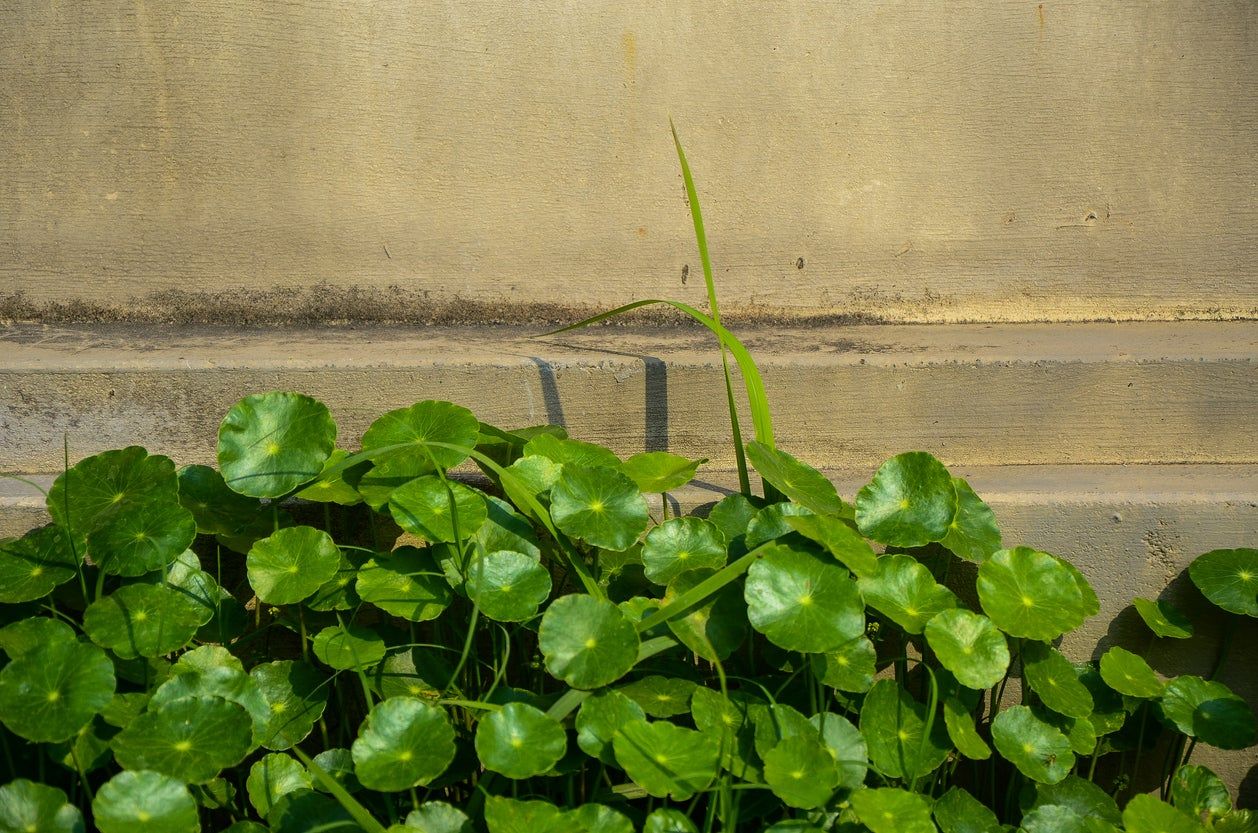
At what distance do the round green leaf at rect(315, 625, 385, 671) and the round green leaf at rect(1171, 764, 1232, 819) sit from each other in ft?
4.07

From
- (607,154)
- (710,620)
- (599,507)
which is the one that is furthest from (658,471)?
(607,154)

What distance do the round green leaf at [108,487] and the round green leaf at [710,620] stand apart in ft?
2.39

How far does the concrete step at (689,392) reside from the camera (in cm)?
169

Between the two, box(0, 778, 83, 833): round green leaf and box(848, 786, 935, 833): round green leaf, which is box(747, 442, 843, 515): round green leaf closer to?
box(848, 786, 935, 833): round green leaf

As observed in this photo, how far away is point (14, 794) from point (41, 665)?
0.15 metres

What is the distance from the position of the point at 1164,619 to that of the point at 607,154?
1.30 m

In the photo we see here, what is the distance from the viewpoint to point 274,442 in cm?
147

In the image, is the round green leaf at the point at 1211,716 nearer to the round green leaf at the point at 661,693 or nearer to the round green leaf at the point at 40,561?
the round green leaf at the point at 661,693

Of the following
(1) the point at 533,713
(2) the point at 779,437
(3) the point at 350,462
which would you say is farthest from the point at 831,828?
(3) the point at 350,462

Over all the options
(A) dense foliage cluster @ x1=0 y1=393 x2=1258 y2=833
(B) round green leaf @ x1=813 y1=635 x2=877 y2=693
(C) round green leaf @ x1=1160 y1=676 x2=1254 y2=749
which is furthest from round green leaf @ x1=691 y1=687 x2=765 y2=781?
(C) round green leaf @ x1=1160 y1=676 x2=1254 y2=749

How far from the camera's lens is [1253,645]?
1.68 meters

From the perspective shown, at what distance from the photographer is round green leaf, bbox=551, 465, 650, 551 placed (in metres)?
1.42

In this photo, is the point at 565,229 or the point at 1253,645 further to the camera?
A: the point at 565,229

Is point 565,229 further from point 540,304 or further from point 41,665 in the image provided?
point 41,665
